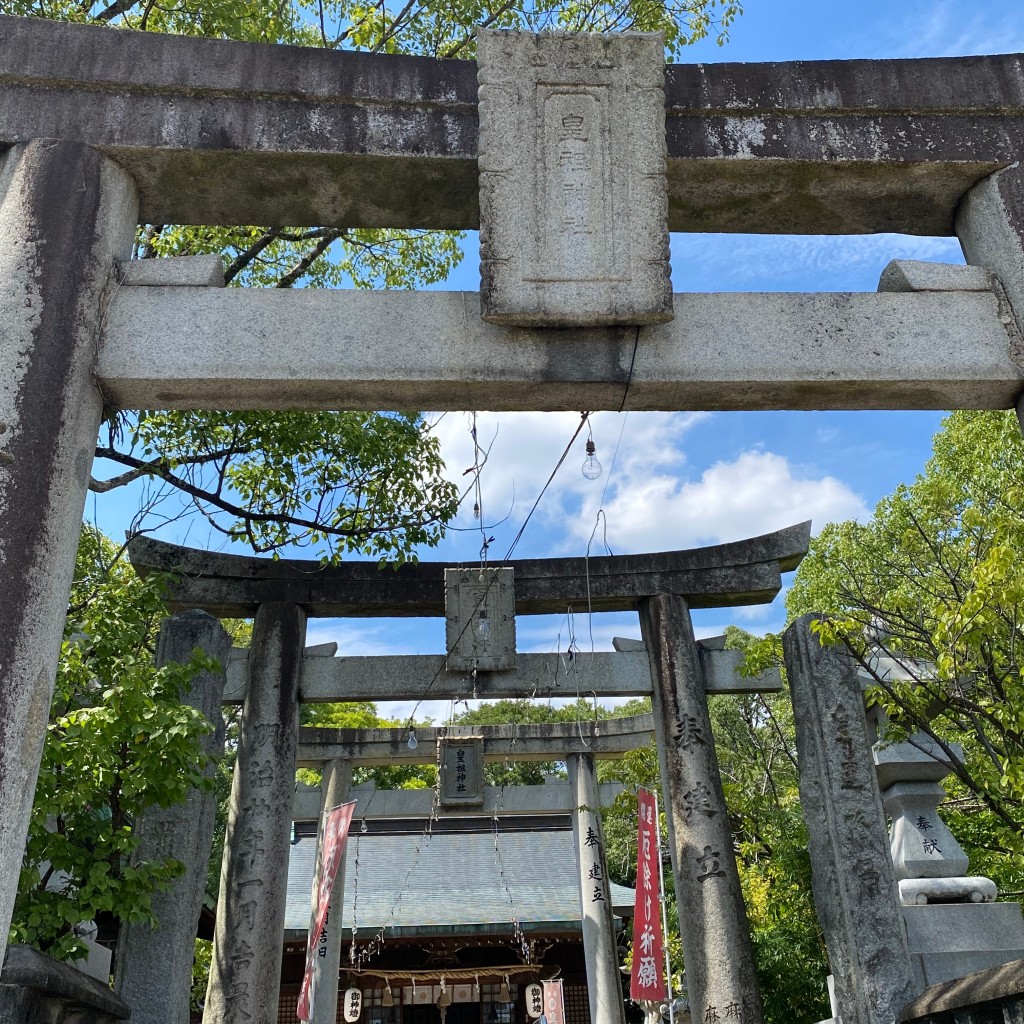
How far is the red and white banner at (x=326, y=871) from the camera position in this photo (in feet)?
35.5

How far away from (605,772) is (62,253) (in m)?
26.4

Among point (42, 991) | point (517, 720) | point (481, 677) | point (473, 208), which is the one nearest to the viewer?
point (42, 991)

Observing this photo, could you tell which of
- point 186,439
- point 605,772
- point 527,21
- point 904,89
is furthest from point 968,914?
point 605,772

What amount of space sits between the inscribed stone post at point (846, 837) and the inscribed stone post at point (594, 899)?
697 cm

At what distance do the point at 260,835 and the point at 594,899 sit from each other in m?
6.79

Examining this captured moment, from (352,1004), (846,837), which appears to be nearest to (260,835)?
(846,837)

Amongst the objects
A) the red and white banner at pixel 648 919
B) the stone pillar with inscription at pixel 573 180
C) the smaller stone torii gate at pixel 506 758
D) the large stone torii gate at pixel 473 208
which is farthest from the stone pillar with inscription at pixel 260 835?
the stone pillar with inscription at pixel 573 180

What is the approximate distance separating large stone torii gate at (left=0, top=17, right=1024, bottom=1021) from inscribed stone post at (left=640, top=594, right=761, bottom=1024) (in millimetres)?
6442

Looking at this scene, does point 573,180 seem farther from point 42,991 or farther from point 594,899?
point 594,899

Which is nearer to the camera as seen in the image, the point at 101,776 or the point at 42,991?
the point at 42,991

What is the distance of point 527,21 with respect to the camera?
9.03 metres

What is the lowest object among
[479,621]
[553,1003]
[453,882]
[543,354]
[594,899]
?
Answer: [553,1003]

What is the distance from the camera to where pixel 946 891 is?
6895mm

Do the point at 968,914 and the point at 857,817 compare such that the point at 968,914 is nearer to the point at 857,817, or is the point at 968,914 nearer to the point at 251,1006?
the point at 857,817
